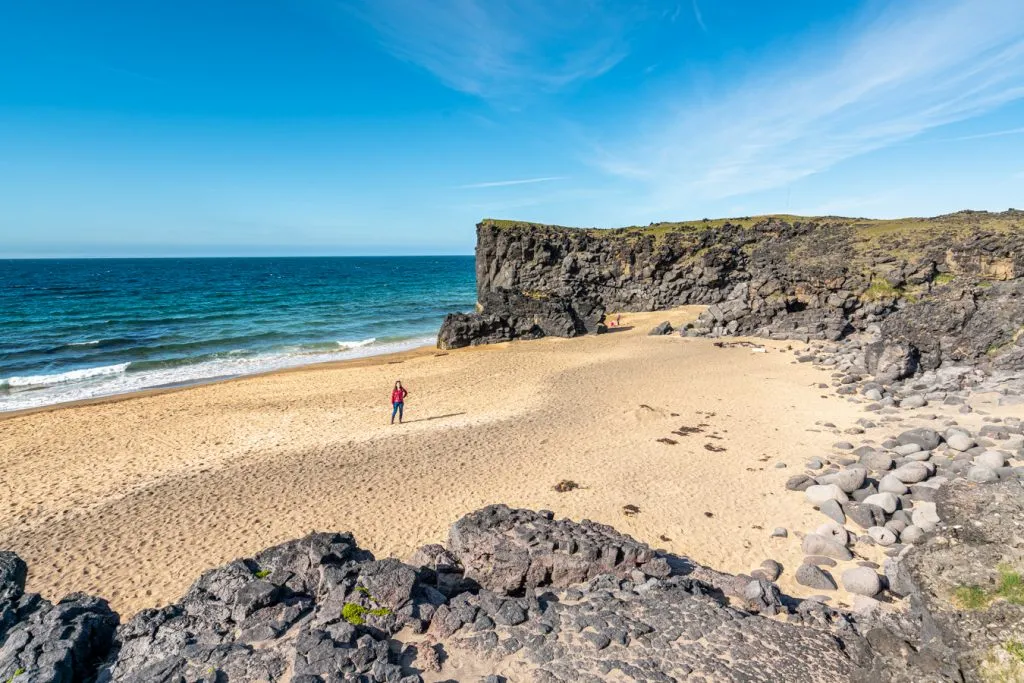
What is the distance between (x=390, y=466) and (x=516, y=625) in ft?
34.4

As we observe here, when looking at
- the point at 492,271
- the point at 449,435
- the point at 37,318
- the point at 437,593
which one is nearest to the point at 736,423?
the point at 449,435

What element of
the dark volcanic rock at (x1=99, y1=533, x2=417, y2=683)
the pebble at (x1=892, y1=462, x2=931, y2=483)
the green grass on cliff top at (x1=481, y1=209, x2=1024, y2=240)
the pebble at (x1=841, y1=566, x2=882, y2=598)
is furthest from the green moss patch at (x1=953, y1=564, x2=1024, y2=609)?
the green grass on cliff top at (x1=481, y1=209, x2=1024, y2=240)

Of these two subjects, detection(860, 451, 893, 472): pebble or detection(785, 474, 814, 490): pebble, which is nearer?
detection(785, 474, 814, 490): pebble

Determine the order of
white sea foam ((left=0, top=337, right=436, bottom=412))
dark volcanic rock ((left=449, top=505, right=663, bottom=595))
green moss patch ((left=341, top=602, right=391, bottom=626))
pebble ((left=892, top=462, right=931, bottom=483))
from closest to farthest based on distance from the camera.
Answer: green moss patch ((left=341, top=602, right=391, bottom=626)) → dark volcanic rock ((left=449, top=505, right=663, bottom=595)) → pebble ((left=892, top=462, right=931, bottom=483)) → white sea foam ((left=0, top=337, right=436, bottom=412))

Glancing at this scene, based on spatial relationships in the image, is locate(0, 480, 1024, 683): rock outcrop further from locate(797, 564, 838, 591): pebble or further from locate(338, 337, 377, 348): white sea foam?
locate(338, 337, 377, 348): white sea foam

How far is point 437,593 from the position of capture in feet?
26.0

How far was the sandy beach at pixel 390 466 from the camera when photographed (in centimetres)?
1238

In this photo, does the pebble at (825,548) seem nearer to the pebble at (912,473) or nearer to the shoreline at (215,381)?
the pebble at (912,473)

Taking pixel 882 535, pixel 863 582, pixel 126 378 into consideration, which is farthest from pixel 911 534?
pixel 126 378

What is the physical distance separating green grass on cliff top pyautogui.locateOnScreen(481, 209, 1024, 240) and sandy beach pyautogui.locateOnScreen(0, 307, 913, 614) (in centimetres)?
3602

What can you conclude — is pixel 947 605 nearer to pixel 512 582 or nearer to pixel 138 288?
pixel 512 582

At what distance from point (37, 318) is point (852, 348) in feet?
250

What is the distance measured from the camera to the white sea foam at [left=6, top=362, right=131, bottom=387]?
3138cm

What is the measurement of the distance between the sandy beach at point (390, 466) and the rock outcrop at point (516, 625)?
11.6 feet
